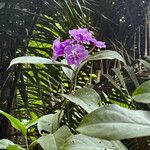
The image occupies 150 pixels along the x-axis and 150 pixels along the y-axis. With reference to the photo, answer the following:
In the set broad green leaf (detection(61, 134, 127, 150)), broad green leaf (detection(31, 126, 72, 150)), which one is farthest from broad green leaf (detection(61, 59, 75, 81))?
broad green leaf (detection(61, 134, 127, 150))

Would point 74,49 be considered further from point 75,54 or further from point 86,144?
point 86,144

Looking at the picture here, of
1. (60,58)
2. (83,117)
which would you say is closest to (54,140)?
(83,117)

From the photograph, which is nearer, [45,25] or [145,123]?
[145,123]

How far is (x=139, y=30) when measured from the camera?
3.84ft

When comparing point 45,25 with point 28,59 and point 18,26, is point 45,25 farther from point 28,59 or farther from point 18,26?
point 28,59

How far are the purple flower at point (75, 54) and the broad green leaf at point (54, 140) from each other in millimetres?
112

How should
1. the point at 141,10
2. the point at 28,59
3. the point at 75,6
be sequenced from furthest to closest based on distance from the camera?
the point at 141,10 < the point at 75,6 < the point at 28,59

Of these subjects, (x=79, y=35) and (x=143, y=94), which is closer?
(x=143, y=94)

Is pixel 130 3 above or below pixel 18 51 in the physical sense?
above

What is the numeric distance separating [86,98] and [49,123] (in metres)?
0.12

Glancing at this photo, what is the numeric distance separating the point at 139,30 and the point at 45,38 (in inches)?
11.9

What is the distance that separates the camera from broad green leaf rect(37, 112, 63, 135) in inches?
26.2

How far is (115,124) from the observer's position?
38 cm

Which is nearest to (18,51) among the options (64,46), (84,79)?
(84,79)
